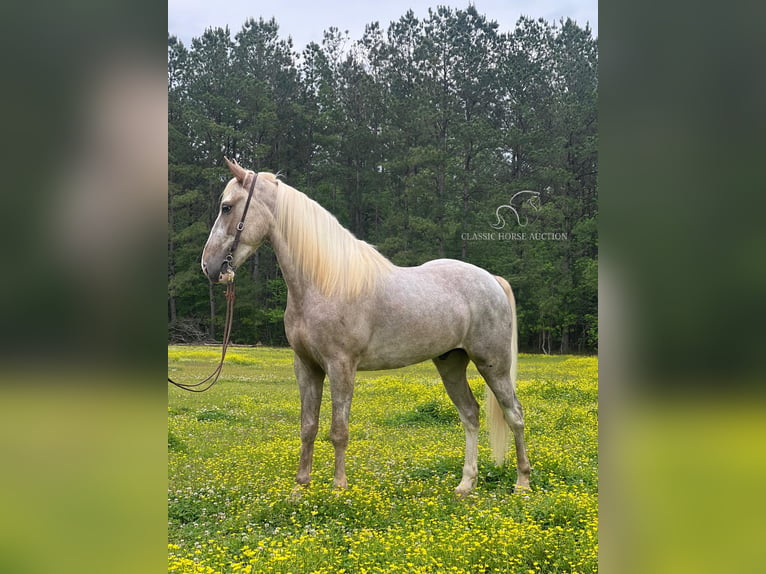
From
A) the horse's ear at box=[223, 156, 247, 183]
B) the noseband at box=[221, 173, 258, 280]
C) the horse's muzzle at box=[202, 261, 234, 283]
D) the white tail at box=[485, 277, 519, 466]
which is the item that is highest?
the horse's ear at box=[223, 156, 247, 183]

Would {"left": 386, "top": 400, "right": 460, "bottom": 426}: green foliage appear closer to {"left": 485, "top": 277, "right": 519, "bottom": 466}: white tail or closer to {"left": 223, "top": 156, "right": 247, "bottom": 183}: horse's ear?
{"left": 485, "top": 277, "right": 519, "bottom": 466}: white tail

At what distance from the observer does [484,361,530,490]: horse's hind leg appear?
4777 millimetres

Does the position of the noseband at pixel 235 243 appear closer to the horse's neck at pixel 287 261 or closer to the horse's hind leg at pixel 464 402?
the horse's neck at pixel 287 261

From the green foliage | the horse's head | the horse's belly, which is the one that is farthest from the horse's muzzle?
the green foliage

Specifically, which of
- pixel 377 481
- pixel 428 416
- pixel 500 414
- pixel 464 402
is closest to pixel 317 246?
pixel 464 402

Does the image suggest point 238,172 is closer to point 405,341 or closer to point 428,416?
point 405,341

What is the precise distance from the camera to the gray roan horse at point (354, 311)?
13.5ft

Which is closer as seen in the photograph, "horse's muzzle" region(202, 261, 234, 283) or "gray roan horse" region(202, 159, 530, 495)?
"horse's muzzle" region(202, 261, 234, 283)

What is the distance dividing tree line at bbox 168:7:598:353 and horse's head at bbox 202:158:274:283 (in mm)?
2358

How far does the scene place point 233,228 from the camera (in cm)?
399
